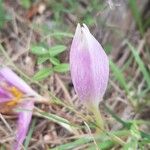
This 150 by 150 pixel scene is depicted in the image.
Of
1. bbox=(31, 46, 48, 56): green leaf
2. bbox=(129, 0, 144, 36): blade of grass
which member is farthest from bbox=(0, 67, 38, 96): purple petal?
bbox=(129, 0, 144, 36): blade of grass

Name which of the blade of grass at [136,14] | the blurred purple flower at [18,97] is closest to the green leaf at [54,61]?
the blurred purple flower at [18,97]

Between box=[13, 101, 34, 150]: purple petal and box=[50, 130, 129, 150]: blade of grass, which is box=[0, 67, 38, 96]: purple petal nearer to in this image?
box=[13, 101, 34, 150]: purple petal

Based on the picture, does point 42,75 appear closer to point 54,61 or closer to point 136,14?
point 54,61

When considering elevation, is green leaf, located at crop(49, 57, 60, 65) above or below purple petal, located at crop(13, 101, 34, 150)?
above

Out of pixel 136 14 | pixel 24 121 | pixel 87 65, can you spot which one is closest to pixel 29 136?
pixel 24 121

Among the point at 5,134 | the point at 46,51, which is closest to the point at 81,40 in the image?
the point at 46,51
